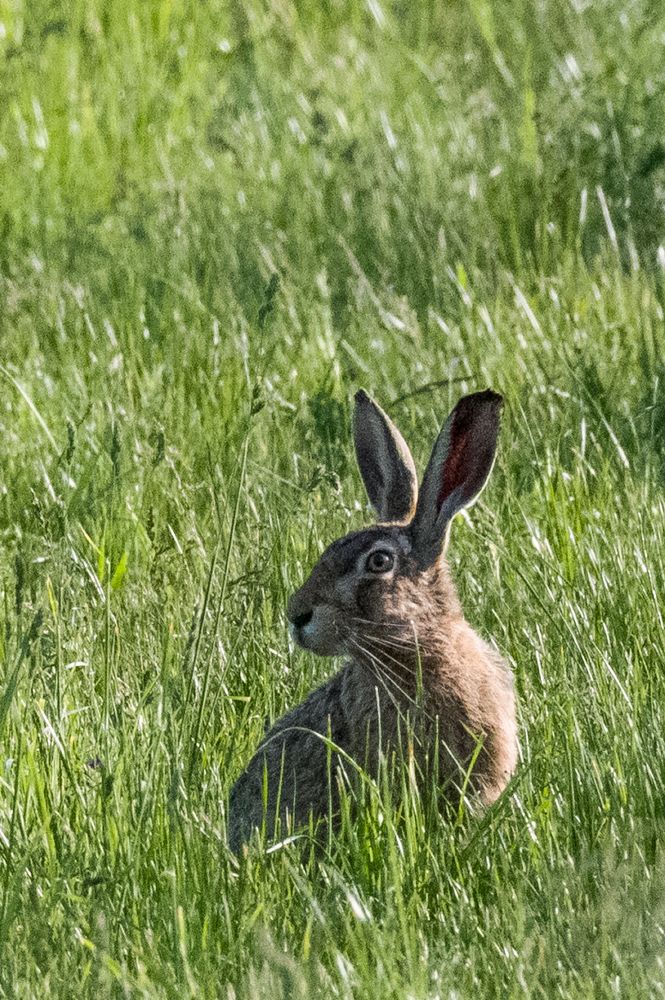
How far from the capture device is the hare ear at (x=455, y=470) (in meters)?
3.75

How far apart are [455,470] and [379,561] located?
27 centimetres

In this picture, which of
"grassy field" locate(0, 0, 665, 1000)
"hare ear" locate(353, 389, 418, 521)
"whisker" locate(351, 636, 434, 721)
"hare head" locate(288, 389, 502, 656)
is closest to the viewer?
"grassy field" locate(0, 0, 665, 1000)

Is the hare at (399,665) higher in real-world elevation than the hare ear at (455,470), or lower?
lower

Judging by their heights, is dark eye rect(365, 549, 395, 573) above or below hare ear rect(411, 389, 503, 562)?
below

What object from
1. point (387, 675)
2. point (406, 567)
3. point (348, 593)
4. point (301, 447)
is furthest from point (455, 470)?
point (301, 447)

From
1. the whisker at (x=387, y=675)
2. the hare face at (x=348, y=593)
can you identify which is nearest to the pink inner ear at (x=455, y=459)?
the hare face at (x=348, y=593)

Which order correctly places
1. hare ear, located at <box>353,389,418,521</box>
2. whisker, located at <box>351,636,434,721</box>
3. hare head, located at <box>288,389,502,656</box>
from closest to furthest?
whisker, located at <box>351,636,434,721</box> → hare head, located at <box>288,389,502,656</box> → hare ear, located at <box>353,389,418,521</box>

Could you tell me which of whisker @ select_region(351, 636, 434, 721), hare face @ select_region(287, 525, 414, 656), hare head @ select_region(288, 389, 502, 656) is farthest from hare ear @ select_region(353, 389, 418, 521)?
whisker @ select_region(351, 636, 434, 721)

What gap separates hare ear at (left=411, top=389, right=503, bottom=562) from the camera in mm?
3752

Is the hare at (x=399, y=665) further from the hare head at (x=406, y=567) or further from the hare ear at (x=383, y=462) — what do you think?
the hare ear at (x=383, y=462)

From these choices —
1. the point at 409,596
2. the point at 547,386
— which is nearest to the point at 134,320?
the point at 547,386

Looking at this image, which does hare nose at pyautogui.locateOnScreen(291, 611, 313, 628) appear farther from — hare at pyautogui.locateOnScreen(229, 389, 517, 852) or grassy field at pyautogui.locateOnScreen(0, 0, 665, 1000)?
grassy field at pyautogui.locateOnScreen(0, 0, 665, 1000)

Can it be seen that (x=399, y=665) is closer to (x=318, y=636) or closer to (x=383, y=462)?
(x=318, y=636)

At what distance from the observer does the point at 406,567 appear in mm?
3797
